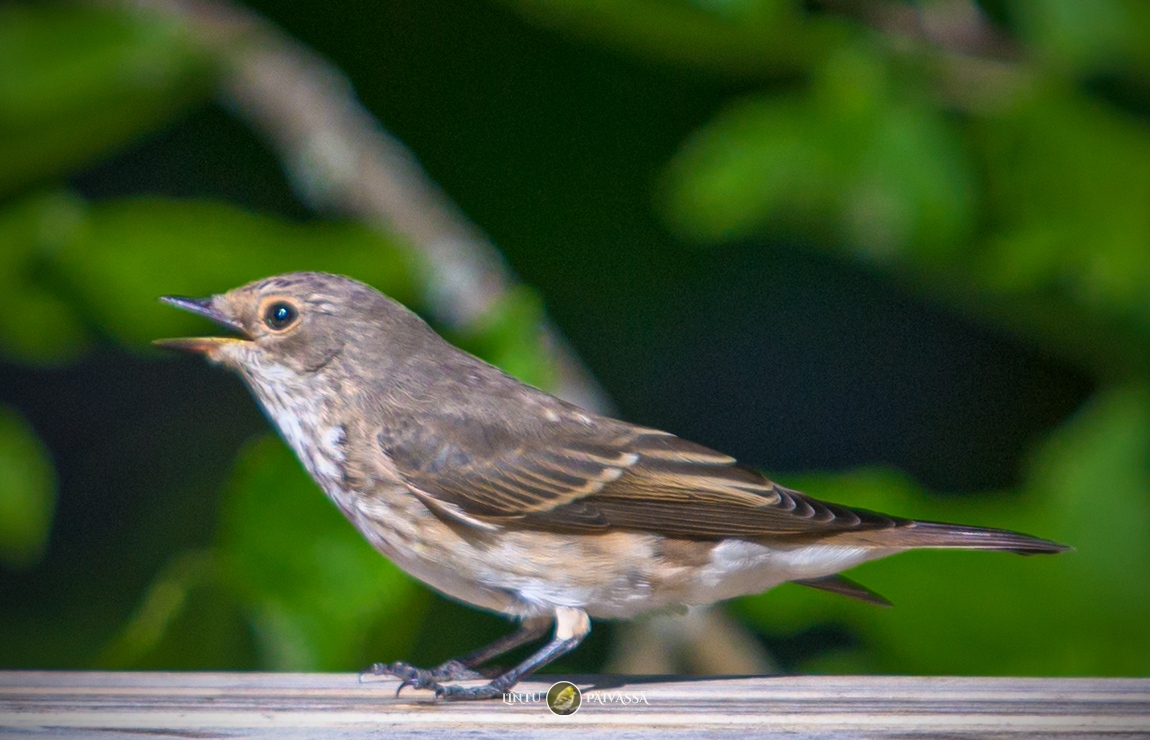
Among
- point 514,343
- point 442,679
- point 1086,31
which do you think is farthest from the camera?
point 1086,31

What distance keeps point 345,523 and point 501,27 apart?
275 centimetres

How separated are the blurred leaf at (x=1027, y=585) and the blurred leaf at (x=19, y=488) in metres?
1.90

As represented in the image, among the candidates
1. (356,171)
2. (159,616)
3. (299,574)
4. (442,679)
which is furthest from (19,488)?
(442,679)

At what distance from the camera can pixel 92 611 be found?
457 centimetres

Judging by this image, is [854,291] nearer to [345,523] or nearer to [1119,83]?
[1119,83]

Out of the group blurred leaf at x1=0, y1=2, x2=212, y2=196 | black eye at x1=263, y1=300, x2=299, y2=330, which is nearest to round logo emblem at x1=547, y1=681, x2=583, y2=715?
black eye at x1=263, y1=300, x2=299, y2=330

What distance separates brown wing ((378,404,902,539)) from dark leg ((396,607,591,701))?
18 cm

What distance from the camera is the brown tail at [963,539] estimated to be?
7.68 feet

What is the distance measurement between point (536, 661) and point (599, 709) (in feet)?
0.66

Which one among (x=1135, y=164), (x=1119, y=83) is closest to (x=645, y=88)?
(x=1119, y=83)

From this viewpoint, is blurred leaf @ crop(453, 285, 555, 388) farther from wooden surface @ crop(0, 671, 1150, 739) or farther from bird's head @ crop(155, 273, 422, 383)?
wooden surface @ crop(0, 671, 1150, 739)

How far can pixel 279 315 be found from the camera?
2.57 meters

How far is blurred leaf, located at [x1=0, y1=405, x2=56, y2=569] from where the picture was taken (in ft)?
10.7

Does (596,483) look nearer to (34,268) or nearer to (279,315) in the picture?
(279,315)
